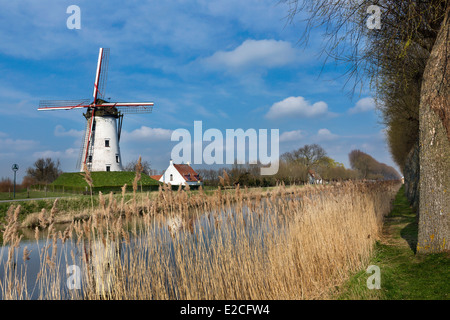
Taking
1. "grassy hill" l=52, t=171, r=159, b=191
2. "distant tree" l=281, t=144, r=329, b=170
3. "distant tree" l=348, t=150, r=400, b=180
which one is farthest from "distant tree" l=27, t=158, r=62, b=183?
"distant tree" l=348, t=150, r=400, b=180

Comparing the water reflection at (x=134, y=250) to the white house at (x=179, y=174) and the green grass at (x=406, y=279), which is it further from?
the white house at (x=179, y=174)

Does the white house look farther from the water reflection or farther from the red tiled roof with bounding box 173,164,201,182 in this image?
the water reflection

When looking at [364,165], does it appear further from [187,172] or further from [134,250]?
[134,250]

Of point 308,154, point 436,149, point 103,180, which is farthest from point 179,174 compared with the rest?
point 436,149

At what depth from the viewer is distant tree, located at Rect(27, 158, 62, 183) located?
136 ft

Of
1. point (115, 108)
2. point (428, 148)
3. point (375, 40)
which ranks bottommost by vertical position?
point (428, 148)

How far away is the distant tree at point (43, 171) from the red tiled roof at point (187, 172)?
17485 mm

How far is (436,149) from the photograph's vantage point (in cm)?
493

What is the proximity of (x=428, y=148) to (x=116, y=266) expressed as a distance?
530 centimetres

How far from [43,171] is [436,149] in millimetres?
47230

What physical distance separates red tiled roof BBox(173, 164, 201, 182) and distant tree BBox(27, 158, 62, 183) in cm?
1749

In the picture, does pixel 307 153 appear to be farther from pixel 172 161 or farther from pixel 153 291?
pixel 153 291

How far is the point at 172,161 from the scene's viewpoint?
45688 millimetres

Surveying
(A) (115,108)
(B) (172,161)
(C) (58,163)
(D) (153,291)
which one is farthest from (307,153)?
(D) (153,291)
